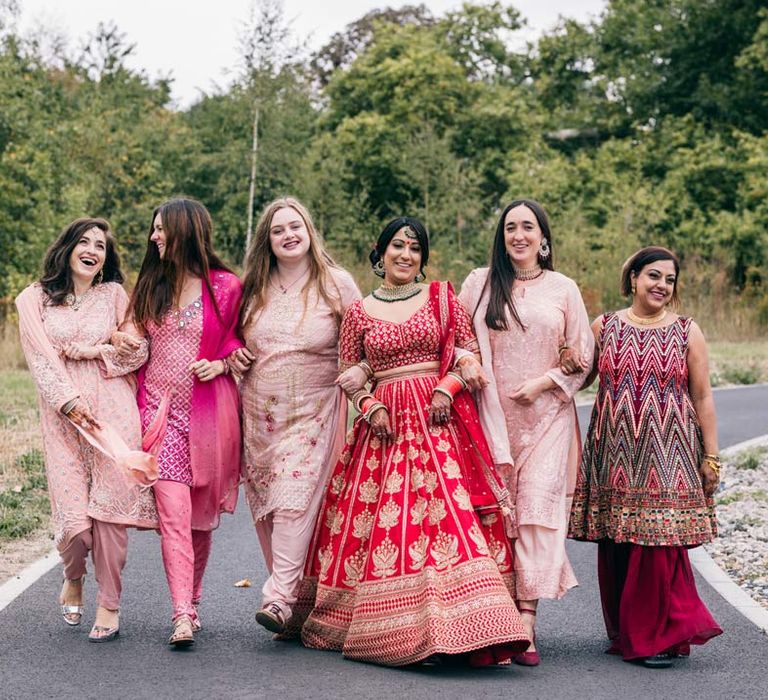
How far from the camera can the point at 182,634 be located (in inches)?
257

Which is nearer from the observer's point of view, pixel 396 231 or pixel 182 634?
pixel 182 634

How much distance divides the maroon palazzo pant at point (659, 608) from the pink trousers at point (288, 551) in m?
1.62

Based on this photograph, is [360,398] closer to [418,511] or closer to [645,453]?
[418,511]

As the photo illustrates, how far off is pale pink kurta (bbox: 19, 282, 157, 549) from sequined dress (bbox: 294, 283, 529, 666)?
1.05 m

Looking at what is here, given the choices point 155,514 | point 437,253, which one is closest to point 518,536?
point 155,514

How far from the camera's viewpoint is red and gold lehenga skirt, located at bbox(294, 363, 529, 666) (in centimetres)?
624

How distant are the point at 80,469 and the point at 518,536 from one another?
90.5 inches

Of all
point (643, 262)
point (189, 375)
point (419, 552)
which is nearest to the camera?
point (419, 552)

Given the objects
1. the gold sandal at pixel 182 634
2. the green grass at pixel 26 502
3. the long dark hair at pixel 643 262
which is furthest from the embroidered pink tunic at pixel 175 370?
the green grass at pixel 26 502

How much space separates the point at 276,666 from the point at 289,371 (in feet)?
5.22

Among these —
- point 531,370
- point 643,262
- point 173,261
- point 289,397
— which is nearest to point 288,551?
point 289,397

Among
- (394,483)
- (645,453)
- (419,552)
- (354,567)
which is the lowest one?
(354,567)

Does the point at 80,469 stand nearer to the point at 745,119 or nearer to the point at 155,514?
the point at 155,514

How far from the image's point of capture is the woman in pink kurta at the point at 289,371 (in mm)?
7051
